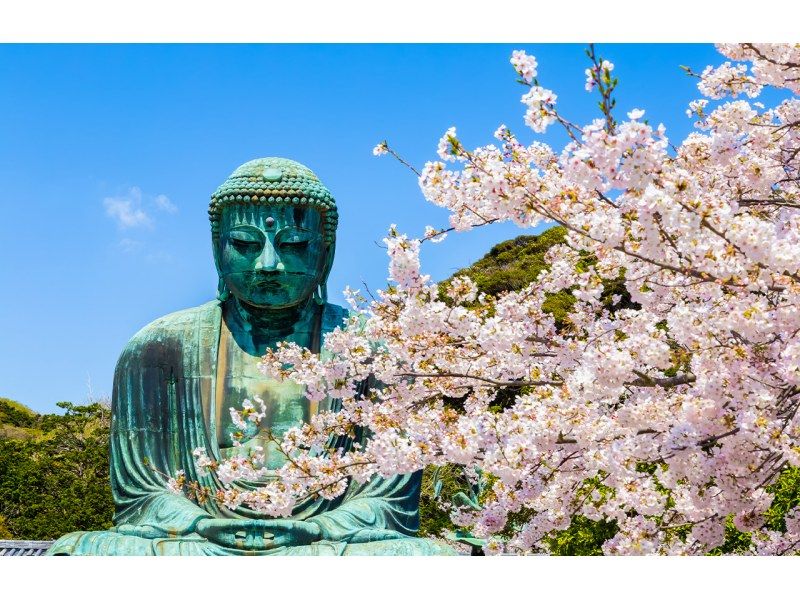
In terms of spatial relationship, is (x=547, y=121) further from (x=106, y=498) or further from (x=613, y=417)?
(x=106, y=498)

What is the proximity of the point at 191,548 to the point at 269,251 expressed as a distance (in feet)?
6.62

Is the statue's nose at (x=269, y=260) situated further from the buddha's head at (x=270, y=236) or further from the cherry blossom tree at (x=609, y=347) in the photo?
the cherry blossom tree at (x=609, y=347)

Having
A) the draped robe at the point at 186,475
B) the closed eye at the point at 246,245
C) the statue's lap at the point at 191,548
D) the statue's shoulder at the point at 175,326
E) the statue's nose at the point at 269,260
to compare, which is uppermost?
the closed eye at the point at 246,245

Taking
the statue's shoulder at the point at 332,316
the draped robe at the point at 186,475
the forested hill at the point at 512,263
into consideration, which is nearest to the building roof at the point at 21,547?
the draped robe at the point at 186,475

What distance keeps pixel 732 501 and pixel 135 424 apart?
3.88 metres

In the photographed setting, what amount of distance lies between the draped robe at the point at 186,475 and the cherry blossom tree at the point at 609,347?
0.99 feet

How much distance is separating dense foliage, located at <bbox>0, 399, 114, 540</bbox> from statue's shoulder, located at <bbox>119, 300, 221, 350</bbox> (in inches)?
349

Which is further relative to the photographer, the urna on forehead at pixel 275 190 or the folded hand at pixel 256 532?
the urna on forehead at pixel 275 190

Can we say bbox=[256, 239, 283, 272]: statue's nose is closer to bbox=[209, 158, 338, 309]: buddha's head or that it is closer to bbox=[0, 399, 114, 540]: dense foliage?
bbox=[209, 158, 338, 309]: buddha's head

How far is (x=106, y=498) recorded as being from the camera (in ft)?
55.7

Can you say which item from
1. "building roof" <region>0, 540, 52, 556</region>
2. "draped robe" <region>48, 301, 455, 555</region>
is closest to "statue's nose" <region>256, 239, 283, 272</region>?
"draped robe" <region>48, 301, 455, 555</region>

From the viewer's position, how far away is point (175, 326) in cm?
761

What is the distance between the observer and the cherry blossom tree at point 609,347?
Result: 4.74m

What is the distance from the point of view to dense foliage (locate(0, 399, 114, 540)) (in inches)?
655
